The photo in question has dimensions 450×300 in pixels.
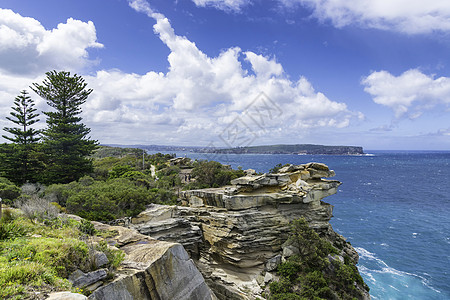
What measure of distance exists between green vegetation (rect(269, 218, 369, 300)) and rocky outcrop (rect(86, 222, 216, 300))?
811cm

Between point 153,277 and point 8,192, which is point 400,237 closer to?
point 153,277

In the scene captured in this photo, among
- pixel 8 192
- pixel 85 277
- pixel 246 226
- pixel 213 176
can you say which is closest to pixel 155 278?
pixel 85 277

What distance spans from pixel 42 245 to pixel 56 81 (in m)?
25.6

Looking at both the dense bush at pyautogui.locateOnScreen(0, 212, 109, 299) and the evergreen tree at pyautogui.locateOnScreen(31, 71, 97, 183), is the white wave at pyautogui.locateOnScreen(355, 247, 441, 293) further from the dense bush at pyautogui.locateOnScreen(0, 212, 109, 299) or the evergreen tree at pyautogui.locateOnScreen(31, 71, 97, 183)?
the evergreen tree at pyautogui.locateOnScreen(31, 71, 97, 183)

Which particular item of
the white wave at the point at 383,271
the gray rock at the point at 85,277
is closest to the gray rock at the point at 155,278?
the gray rock at the point at 85,277

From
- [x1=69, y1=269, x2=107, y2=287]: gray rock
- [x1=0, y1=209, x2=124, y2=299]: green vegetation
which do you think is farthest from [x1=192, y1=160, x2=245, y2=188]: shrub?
[x1=69, y1=269, x2=107, y2=287]: gray rock

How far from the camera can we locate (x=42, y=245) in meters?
5.16

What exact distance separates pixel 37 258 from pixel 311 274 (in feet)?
44.4

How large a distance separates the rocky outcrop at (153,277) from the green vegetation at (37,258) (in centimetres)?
43

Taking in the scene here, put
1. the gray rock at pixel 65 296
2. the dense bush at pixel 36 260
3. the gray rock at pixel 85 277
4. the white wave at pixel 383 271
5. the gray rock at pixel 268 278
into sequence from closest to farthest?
the gray rock at pixel 65 296 < the dense bush at pixel 36 260 < the gray rock at pixel 85 277 < the gray rock at pixel 268 278 < the white wave at pixel 383 271

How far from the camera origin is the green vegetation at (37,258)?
394cm

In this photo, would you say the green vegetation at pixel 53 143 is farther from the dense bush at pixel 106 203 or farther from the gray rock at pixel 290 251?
the gray rock at pixel 290 251

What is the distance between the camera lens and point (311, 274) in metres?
13.6

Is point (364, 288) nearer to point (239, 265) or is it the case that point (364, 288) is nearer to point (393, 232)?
point (239, 265)
